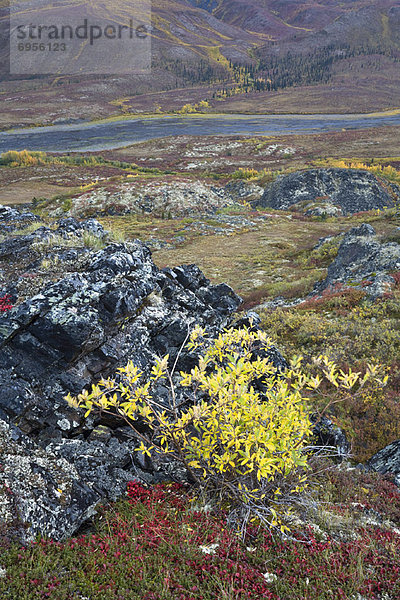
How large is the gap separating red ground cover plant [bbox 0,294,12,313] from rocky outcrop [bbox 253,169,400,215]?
38.3m

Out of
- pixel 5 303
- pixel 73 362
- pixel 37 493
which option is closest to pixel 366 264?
pixel 73 362

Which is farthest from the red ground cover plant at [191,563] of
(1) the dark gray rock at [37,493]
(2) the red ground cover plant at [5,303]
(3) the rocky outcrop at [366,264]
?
(3) the rocky outcrop at [366,264]

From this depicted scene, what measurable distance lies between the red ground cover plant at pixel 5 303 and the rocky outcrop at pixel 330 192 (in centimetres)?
3831

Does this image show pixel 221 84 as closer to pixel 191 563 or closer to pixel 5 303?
pixel 5 303

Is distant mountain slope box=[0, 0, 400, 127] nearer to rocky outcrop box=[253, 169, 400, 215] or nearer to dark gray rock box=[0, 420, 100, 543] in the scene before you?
rocky outcrop box=[253, 169, 400, 215]

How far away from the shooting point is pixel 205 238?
3162 cm

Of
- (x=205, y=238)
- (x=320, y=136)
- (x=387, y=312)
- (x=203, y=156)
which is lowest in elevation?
(x=205, y=238)

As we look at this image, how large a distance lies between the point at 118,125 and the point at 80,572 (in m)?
115

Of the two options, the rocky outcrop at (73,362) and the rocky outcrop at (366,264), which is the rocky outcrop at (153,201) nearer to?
the rocky outcrop at (366,264)

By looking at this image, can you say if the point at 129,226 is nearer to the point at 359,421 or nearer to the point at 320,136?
the point at 359,421

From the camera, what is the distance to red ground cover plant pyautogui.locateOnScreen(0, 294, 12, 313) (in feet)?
20.4

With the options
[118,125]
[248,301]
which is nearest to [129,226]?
[248,301]

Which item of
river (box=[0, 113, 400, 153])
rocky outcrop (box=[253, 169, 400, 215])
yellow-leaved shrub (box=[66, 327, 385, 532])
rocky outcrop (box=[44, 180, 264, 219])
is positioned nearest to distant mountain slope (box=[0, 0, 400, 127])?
river (box=[0, 113, 400, 153])

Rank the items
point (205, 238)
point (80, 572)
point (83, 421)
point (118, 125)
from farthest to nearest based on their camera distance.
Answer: point (118, 125) < point (205, 238) < point (83, 421) < point (80, 572)
